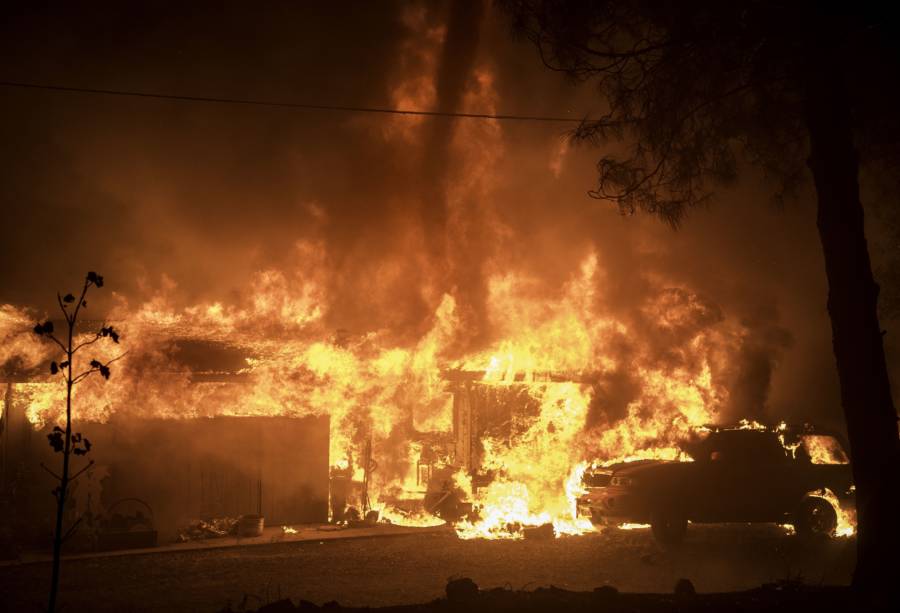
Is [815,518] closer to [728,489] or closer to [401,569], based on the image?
[728,489]

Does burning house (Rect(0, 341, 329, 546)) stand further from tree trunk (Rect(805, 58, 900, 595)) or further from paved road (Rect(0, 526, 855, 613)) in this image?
tree trunk (Rect(805, 58, 900, 595))

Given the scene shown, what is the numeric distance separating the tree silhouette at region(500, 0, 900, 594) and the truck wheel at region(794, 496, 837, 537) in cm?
613

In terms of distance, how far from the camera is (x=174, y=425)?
15766 millimetres

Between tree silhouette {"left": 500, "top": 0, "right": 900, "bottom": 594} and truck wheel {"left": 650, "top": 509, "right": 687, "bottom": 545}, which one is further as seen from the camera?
truck wheel {"left": 650, "top": 509, "right": 687, "bottom": 545}

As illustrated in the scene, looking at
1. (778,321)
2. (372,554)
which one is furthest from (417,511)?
(778,321)

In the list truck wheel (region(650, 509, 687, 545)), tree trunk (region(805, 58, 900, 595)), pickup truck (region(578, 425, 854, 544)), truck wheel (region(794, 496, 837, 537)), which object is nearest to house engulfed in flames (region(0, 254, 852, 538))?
pickup truck (region(578, 425, 854, 544))

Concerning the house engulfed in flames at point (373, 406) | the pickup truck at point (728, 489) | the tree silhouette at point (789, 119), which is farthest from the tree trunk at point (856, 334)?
the house engulfed in flames at point (373, 406)

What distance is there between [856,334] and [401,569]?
7307 mm

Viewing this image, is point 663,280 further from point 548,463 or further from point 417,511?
point 417,511

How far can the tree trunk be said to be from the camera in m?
7.15

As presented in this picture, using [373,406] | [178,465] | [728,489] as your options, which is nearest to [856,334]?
[728,489]

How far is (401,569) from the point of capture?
1074 cm

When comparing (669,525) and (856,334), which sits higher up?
(856,334)

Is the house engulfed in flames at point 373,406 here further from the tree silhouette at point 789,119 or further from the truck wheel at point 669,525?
the tree silhouette at point 789,119
